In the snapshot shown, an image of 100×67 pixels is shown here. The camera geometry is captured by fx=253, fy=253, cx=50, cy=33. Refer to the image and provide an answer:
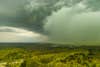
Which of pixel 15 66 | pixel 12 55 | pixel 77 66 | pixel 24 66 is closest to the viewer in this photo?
pixel 24 66

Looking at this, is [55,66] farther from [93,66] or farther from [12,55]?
[12,55]

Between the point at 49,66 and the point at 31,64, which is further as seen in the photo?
the point at 49,66

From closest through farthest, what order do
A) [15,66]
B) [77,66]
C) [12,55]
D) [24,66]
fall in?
[24,66], [15,66], [77,66], [12,55]

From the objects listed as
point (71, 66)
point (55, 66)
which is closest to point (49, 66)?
point (55, 66)

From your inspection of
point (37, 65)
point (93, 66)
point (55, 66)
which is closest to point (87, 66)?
point (93, 66)

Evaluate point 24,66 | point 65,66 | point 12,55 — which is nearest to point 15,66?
point 24,66

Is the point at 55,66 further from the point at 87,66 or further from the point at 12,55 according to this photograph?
the point at 12,55

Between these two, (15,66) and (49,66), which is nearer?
(15,66)

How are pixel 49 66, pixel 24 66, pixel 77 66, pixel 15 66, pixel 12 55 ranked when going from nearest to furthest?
pixel 24 66 → pixel 15 66 → pixel 49 66 → pixel 77 66 → pixel 12 55
